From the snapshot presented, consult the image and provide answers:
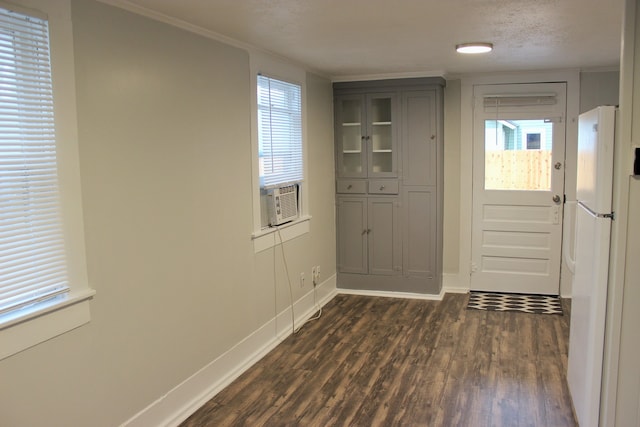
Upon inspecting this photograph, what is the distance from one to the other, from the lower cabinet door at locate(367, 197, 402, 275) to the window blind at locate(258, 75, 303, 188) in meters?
1.12

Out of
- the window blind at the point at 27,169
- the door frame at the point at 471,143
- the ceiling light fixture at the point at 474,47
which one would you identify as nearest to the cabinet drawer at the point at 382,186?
the door frame at the point at 471,143

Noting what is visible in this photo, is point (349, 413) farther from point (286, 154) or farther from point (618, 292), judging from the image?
point (286, 154)

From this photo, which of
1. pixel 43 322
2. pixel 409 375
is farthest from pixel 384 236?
pixel 43 322

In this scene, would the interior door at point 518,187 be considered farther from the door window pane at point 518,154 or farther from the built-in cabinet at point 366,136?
the built-in cabinet at point 366,136

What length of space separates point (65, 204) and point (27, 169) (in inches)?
9.1

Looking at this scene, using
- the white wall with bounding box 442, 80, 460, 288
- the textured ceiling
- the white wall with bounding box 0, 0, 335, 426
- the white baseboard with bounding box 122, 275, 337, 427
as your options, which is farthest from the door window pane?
the white wall with bounding box 0, 0, 335, 426

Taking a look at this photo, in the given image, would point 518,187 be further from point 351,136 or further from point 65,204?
point 65,204

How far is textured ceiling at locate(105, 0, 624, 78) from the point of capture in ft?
8.93

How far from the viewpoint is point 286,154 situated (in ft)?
14.5

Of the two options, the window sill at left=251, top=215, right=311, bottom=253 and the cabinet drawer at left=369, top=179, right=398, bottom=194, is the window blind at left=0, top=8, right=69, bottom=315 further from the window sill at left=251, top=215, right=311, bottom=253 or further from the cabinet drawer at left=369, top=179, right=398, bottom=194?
the cabinet drawer at left=369, top=179, right=398, bottom=194

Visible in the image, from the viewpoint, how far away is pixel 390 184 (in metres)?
5.44

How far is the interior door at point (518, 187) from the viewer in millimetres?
5266

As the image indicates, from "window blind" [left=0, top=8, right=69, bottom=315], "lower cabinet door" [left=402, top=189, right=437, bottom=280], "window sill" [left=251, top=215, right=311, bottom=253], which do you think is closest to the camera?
"window blind" [left=0, top=8, right=69, bottom=315]

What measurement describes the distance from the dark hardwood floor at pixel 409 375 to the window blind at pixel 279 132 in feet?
4.21
